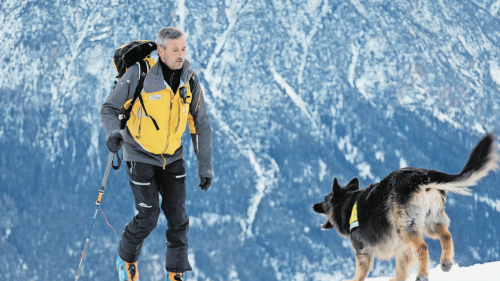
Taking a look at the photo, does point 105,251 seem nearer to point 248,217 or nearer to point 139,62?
point 248,217

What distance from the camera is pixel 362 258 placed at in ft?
16.2

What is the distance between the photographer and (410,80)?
389 ft

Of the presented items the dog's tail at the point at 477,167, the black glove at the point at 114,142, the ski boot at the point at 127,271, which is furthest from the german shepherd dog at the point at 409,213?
the black glove at the point at 114,142

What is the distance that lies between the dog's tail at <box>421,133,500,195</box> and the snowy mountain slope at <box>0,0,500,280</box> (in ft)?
332

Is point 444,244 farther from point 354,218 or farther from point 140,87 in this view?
point 140,87

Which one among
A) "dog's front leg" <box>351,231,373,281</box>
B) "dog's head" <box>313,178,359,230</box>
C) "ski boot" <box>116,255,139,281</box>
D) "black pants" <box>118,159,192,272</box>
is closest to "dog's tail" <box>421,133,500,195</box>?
"dog's front leg" <box>351,231,373,281</box>

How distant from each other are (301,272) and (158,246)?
117 feet

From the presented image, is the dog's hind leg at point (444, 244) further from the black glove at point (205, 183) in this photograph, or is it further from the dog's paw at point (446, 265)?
the black glove at point (205, 183)

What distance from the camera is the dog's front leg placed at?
4918 millimetres

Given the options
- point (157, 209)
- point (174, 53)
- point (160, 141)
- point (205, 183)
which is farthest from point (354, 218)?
point (174, 53)

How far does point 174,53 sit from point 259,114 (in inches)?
4536

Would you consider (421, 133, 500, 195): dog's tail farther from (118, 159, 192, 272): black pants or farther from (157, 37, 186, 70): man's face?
(157, 37, 186, 70): man's face

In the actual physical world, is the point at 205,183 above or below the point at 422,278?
above

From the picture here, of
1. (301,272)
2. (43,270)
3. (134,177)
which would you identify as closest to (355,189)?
(134,177)
